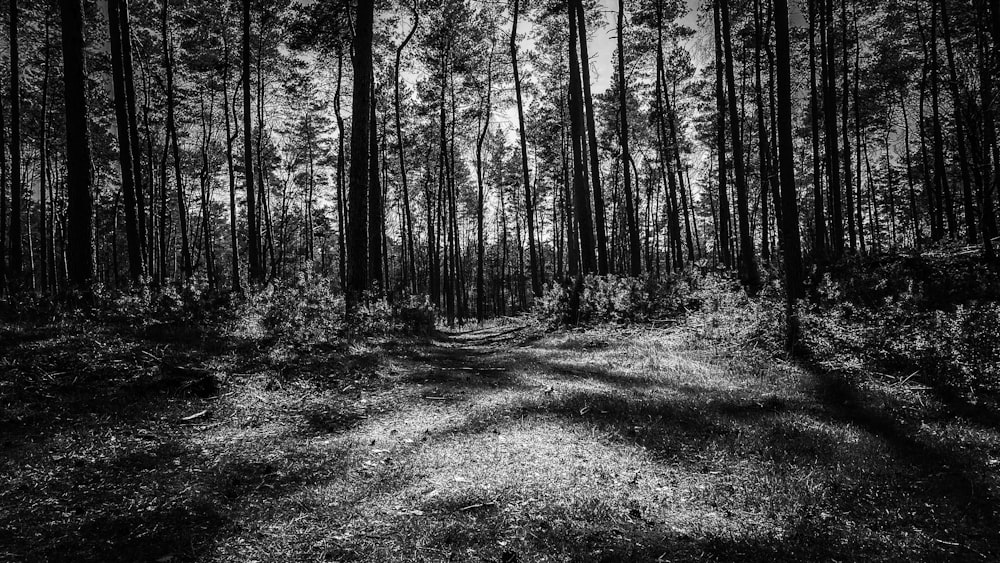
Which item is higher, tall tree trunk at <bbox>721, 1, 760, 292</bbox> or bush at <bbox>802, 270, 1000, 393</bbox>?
tall tree trunk at <bbox>721, 1, 760, 292</bbox>

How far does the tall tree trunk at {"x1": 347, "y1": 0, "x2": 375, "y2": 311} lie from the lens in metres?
12.4

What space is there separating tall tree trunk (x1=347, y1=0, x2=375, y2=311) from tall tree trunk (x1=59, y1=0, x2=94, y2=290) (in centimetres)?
530

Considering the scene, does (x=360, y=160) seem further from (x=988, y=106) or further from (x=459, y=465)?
(x=988, y=106)

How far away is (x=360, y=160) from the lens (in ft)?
40.8

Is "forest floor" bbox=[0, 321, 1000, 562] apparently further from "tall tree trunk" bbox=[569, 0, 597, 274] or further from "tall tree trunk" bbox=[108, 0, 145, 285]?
"tall tree trunk" bbox=[569, 0, 597, 274]

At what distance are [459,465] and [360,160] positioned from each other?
10.4 meters

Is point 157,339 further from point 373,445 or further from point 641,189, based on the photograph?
point 641,189

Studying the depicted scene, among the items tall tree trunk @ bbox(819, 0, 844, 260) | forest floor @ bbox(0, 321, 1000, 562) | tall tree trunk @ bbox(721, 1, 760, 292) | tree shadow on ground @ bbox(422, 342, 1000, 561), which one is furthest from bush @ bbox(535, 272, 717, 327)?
tall tree trunk @ bbox(819, 0, 844, 260)

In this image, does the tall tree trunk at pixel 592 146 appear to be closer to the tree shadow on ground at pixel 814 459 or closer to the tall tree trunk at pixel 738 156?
the tall tree trunk at pixel 738 156

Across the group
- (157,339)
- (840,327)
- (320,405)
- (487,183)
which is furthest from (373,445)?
(487,183)

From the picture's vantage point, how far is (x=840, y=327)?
26.2 feet

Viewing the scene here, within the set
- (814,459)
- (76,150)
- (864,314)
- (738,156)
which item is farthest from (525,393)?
(738,156)

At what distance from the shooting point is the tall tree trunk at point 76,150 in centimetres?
831

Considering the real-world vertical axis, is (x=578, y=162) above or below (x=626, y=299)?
above
